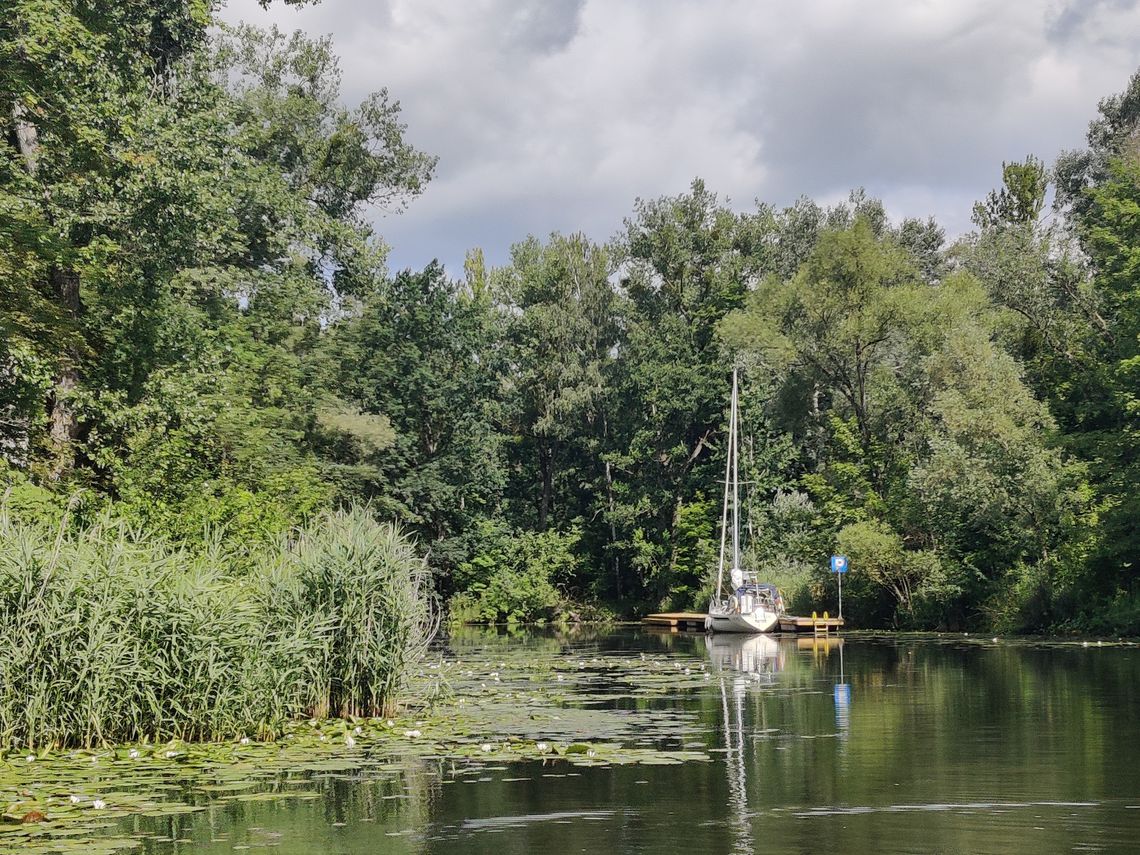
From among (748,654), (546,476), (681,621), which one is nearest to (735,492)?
(681,621)

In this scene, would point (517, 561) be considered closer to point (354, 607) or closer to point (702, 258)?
point (702, 258)

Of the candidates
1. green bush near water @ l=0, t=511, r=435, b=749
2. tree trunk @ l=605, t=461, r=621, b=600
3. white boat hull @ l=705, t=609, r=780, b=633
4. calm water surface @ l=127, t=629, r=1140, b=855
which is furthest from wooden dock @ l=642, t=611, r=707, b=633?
green bush near water @ l=0, t=511, r=435, b=749

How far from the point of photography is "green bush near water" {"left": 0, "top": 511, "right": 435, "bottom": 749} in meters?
15.4

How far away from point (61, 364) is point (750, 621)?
102 ft

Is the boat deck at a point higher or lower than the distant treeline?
lower

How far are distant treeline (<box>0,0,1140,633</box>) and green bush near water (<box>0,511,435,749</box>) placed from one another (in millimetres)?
7186

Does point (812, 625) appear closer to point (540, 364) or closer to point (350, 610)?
point (540, 364)

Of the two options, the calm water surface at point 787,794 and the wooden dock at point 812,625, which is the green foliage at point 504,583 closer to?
the wooden dock at point 812,625

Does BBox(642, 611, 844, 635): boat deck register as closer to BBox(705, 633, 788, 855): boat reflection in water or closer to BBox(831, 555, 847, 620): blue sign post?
BBox(831, 555, 847, 620): blue sign post

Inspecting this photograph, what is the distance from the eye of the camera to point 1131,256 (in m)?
43.2

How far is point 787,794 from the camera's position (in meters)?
13.4

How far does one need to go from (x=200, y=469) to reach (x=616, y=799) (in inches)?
877

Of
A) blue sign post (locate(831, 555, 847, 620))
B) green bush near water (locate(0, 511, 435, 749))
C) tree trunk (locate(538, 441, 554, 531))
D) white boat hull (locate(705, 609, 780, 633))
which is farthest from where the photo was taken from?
tree trunk (locate(538, 441, 554, 531))

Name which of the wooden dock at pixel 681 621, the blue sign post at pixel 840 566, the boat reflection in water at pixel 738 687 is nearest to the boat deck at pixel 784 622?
the wooden dock at pixel 681 621
